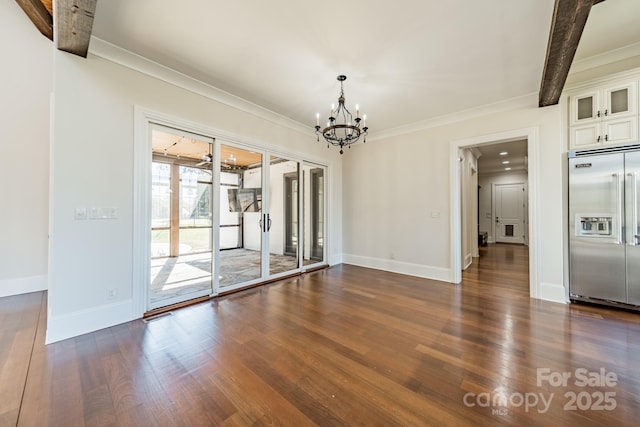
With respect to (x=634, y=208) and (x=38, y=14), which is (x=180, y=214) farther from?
(x=634, y=208)

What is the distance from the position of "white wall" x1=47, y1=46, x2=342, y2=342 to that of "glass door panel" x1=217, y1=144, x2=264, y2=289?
1.25 meters

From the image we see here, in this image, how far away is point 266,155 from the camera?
4.23 m

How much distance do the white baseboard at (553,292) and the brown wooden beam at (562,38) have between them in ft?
8.42

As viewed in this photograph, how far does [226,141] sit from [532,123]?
4544 mm

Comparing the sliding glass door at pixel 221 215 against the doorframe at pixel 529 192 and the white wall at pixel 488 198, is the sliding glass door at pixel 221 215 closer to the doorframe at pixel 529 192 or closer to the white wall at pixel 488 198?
the doorframe at pixel 529 192

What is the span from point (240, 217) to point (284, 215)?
35.2 inches

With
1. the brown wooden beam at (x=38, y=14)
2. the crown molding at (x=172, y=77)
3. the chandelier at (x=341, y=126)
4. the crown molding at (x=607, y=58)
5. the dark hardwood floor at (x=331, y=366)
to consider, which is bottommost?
the dark hardwood floor at (x=331, y=366)

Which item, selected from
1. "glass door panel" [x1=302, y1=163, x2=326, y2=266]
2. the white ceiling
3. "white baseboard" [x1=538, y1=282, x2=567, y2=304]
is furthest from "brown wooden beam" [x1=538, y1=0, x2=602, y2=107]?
"glass door panel" [x1=302, y1=163, x2=326, y2=266]

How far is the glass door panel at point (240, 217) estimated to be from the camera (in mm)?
3953

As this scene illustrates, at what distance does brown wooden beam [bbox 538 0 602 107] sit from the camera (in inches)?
70.9

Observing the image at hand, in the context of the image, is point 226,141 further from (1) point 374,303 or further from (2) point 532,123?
(2) point 532,123

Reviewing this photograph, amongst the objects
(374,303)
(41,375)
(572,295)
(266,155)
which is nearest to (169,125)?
(266,155)

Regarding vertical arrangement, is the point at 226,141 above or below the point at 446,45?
below

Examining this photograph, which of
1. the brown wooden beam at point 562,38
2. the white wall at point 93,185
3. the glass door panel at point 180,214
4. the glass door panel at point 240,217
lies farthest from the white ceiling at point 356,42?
the glass door panel at point 240,217
